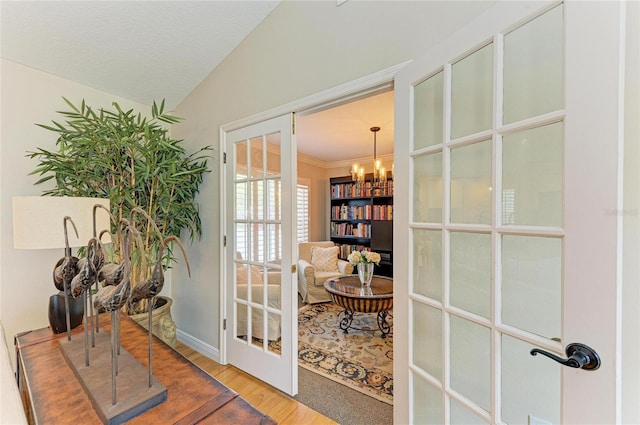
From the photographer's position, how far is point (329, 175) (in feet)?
18.4

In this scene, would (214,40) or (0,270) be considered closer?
(0,270)

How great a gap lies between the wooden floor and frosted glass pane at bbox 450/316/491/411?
1.01 metres

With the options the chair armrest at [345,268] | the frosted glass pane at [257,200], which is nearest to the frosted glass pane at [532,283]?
the frosted glass pane at [257,200]

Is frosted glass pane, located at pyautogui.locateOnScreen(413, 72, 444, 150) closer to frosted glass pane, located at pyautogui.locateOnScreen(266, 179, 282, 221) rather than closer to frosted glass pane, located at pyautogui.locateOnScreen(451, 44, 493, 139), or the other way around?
frosted glass pane, located at pyautogui.locateOnScreen(451, 44, 493, 139)

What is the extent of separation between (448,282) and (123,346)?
55.4 inches

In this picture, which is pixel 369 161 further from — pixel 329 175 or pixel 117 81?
pixel 117 81

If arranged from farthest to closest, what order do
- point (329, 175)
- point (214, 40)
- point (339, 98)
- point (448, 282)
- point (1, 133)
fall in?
point (329, 175), point (214, 40), point (1, 133), point (339, 98), point (448, 282)

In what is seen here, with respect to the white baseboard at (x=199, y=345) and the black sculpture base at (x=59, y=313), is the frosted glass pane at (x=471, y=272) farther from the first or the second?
the white baseboard at (x=199, y=345)

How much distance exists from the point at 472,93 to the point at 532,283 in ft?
2.41

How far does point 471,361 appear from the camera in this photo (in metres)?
0.99

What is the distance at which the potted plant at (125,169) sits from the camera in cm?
185

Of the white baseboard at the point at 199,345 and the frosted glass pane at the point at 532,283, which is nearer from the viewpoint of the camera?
the frosted glass pane at the point at 532,283

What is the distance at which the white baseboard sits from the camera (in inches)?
89.7

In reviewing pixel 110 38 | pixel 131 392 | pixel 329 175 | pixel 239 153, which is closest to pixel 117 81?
pixel 110 38
